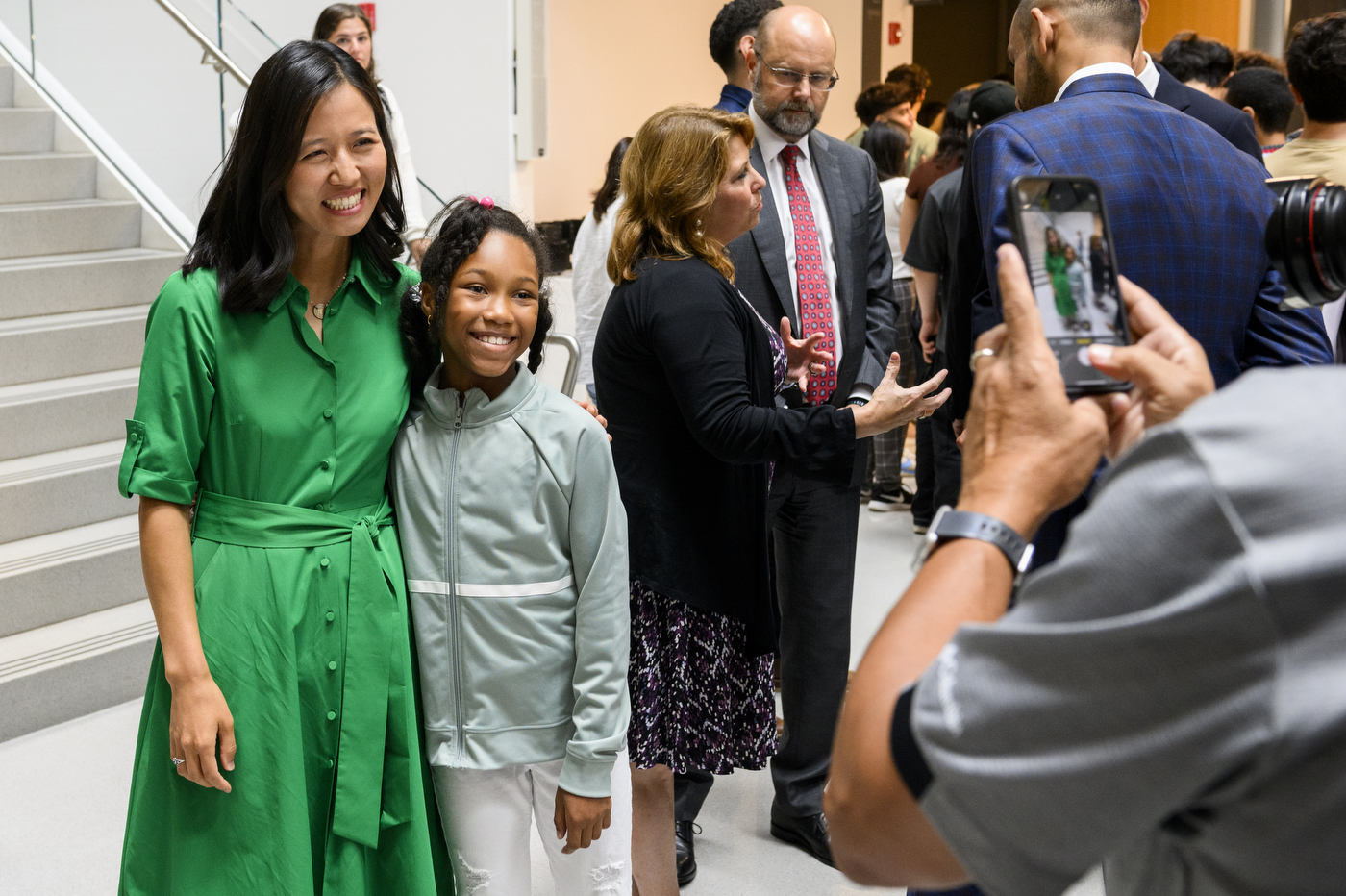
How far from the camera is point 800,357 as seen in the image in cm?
254

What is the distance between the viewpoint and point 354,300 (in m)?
1.74

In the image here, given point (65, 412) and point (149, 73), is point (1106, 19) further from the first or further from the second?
point (149, 73)

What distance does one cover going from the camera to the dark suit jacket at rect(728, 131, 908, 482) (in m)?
2.80

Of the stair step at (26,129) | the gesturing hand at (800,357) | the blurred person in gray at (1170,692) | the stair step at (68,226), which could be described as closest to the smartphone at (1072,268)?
the blurred person in gray at (1170,692)

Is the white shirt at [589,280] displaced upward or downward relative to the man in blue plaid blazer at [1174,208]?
downward

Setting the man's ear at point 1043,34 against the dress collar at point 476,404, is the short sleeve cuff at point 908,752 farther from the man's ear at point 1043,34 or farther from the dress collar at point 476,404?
the man's ear at point 1043,34

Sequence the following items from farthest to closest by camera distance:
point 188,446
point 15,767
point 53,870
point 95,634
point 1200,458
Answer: point 95,634 < point 15,767 < point 53,870 < point 188,446 < point 1200,458

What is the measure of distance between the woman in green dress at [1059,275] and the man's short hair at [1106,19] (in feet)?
4.24

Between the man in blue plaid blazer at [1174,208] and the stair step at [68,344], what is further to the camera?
the stair step at [68,344]

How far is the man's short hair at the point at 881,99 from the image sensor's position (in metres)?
6.36

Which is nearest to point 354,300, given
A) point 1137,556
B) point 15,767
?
point 1137,556

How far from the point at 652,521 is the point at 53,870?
168 cm

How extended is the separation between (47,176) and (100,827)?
342 cm

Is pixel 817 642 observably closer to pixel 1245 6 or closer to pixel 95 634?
pixel 95 634
